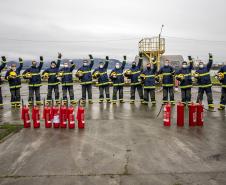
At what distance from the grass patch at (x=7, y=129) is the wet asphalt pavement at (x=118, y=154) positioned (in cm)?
26

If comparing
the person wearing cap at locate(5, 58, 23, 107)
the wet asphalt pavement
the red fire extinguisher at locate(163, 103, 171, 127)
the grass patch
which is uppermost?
the person wearing cap at locate(5, 58, 23, 107)

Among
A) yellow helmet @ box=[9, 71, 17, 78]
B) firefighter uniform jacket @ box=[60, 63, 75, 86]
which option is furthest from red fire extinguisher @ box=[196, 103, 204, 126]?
yellow helmet @ box=[9, 71, 17, 78]

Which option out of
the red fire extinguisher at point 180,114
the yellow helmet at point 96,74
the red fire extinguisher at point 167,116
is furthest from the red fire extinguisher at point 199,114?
the yellow helmet at point 96,74

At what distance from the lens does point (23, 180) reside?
5238 millimetres

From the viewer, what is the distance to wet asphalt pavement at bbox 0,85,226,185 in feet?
17.3

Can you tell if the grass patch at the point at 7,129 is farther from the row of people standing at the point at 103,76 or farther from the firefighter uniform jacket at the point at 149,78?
the firefighter uniform jacket at the point at 149,78

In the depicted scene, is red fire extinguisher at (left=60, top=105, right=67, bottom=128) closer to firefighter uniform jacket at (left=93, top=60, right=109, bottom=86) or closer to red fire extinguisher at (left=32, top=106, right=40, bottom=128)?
red fire extinguisher at (left=32, top=106, right=40, bottom=128)

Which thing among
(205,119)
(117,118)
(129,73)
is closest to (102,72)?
(129,73)

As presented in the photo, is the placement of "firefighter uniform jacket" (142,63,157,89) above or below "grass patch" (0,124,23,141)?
above

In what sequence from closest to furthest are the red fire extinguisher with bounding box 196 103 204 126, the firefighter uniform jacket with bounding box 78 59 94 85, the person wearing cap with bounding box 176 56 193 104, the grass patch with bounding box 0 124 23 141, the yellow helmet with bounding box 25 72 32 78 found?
the grass patch with bounding box 0 124 23 141
the red fire extinguisher with bounding box 196 103 204 126
the person wearing cap with bounding box 176 56 193 104
the yellow helmet with bounding box 25 72 32 78
the firefighter uniform jacket with bounding box 78 59 94 85

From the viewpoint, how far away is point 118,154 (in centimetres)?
651

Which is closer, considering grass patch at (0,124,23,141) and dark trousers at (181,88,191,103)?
grass patch at (0,124,23,141)

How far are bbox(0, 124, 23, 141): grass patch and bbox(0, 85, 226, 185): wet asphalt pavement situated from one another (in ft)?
0.86

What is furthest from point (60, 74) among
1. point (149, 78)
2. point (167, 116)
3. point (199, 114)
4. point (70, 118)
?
point (199, 114)
